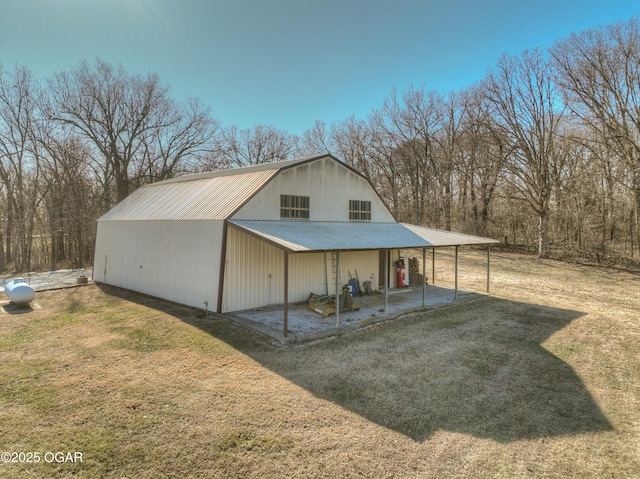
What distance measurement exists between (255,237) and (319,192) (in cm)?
467

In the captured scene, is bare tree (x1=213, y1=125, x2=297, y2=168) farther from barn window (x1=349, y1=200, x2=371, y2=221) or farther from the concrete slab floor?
the concrete slab floor

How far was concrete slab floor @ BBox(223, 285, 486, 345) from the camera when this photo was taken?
863 centimetres

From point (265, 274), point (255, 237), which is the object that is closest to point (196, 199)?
point (265, 274)

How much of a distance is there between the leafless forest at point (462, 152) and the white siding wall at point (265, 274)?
18482mm

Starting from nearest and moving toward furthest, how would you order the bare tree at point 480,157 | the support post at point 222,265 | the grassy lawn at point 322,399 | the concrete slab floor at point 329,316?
the grassy lawn at point 322,399 < the concrete slab floor at point 329,316 < the support post at point 222,265 < the bare tree at point 480,157

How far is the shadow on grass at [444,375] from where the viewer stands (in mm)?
4992

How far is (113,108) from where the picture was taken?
26641 mm

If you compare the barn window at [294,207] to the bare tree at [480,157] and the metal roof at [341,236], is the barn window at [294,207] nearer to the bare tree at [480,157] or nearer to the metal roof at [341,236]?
the metal roof at [341,236]

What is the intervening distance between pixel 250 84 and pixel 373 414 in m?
21.6

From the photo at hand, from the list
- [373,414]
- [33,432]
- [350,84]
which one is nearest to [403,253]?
[350,84]

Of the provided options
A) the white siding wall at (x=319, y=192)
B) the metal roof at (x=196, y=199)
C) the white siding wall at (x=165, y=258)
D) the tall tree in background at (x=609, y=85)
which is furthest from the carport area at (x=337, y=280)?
the tall tree in background at (x=609, y=85)

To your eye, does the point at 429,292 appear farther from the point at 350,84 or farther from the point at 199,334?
the point at 350,84

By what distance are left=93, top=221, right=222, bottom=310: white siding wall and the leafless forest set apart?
1294 centimetres

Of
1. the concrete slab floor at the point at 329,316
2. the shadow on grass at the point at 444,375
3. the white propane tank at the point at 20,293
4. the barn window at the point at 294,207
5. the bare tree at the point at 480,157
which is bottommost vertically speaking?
the shadow on grass at the point at 444,375
